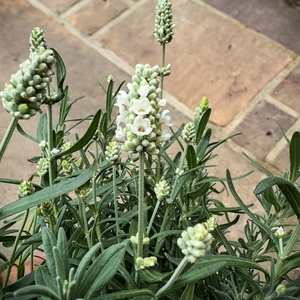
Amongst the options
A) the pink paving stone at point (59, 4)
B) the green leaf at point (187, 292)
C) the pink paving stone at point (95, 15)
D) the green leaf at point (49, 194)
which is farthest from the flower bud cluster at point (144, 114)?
the pink paving stone at point (59, 4)

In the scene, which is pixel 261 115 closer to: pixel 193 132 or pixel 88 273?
pixel 193 132

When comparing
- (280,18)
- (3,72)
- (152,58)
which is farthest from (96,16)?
(280,18)

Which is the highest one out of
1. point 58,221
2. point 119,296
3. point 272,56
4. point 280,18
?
point 280,18

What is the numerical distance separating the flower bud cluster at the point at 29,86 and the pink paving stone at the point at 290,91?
1.29 metres

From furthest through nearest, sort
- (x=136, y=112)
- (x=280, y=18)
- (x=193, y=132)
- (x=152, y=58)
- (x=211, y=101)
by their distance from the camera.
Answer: (x=280, y=18)
(x=152, y=58)
(x=211, y=101)
(x=193, y=132)
(x=136, y=112)

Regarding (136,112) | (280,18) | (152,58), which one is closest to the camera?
(136,112)

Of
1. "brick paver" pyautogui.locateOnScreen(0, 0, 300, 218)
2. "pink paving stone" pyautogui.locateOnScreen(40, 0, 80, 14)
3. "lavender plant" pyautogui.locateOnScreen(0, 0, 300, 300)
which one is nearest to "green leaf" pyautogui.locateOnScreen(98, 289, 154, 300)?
"lavender plant" pyautogui.locateOnScreen(0, 0, 300, 300)

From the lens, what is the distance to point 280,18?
1866 mm

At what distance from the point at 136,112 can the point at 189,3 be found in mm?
1600

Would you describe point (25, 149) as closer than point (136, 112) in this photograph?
No

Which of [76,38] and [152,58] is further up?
[76,38]

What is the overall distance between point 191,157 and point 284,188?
18 centimetres

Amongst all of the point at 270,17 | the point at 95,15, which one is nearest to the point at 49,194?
the point at 95,15

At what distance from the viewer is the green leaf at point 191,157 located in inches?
26.3
